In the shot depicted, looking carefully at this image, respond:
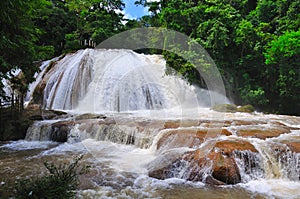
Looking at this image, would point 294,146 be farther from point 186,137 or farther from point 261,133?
point 186,137

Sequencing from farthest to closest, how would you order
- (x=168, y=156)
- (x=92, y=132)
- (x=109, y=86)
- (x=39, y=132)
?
(x=109, y=86) < (x=39, y=132) < (x=92, y=132) < (x=168, y=156)

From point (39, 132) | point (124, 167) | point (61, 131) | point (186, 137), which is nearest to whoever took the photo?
point (124, 167)

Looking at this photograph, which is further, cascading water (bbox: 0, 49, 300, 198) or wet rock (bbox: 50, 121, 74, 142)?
wet rock (bbox: 50, 121, 74, 142)

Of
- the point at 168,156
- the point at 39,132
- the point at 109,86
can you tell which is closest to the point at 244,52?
the point at 109,86

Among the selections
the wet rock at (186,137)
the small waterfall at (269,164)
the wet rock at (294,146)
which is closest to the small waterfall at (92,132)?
the wet rock at (186,137)

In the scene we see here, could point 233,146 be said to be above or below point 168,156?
above

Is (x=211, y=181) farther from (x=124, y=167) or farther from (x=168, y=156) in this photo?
(x=124, y=167)

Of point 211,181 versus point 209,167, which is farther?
point 209,167

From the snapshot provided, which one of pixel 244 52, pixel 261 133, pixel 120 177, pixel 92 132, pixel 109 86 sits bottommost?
pixel 120 177

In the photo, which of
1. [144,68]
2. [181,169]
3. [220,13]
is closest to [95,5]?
[144,68]

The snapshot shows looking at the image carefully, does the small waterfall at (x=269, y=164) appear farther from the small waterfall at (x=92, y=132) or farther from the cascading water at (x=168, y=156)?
the small waterfall at (x=92, y=132)

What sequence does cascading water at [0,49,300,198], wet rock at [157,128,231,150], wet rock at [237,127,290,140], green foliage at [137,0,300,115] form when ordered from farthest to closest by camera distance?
green foliage at [137,0,300,115], wet rock at [237,127,290,140], wet rock at [157,128,231,150], cascading water at [0,49,300,198]

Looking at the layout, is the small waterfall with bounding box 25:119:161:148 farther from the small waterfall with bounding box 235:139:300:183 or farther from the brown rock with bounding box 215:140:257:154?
the small waterfall with bounding box 235:139:300:183

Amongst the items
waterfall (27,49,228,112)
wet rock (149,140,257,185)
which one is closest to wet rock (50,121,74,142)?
waterfall (27,49,228,112)
